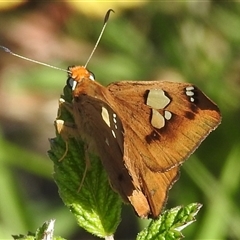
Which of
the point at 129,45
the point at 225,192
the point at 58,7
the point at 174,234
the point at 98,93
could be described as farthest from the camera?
the point at 58,7

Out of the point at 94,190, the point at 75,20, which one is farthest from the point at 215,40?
the point at 94,190

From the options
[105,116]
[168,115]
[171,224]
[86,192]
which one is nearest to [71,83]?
[105,116]

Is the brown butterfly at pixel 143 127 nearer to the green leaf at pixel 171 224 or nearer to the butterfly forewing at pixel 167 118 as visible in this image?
the butterfly forewing at pixel 167 118

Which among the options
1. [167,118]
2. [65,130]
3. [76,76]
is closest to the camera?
[65,130]

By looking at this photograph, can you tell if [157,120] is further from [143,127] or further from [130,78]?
[130,78]

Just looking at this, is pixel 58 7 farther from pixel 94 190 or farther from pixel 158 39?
pixel 94 190

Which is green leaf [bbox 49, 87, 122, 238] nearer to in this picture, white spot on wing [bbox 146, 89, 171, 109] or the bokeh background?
white spot on wing [bbox 146, 89, 171, 109]
